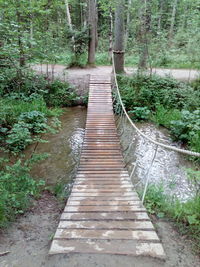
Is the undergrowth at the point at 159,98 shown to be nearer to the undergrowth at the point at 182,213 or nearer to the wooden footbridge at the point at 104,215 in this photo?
the wooden footbridge at the point at 104,215

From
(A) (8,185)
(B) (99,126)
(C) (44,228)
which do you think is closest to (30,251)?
(C) (44,228)

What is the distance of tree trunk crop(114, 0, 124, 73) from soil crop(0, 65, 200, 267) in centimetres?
668

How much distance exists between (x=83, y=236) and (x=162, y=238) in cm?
69

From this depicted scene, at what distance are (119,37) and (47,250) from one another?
7.30 metres

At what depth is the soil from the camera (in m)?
1.52

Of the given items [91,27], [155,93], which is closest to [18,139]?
[155,93]

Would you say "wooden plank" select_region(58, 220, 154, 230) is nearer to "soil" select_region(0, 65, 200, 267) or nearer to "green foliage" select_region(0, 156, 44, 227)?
"soil" select_region(0, 65, 200, 267)

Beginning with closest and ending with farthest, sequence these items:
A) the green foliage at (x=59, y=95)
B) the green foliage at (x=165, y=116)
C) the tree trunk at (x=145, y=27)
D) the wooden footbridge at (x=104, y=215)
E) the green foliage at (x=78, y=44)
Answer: the wooden footbridge at (x=104, y=215)
the green foliage at (x=165, y=116)
the tree trunk at (x=145, y=27)
the green foliage at (x=59, y=95)
the green foliage at (x=78, y=44)

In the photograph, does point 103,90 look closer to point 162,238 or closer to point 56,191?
point 56,191

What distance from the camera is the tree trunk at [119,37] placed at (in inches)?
273

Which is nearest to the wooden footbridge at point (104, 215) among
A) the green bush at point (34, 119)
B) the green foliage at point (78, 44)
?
the green bush at point (34, 119)

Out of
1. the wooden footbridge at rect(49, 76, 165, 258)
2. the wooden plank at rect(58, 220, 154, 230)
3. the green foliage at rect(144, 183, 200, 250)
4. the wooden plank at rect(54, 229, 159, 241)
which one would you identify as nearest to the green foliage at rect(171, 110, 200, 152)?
the wooden footbridge at rect(49, 76, 165, 258)

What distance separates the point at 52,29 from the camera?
688 cm

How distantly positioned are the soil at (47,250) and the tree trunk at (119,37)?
6.68 meters
